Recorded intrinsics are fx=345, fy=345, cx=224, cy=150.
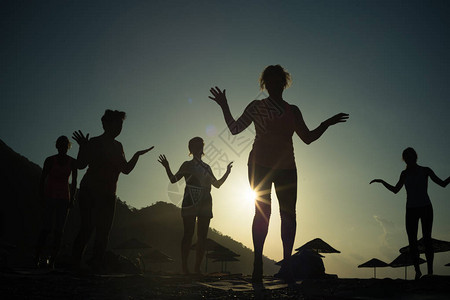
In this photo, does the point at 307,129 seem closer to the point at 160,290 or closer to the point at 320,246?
the point at 160,290

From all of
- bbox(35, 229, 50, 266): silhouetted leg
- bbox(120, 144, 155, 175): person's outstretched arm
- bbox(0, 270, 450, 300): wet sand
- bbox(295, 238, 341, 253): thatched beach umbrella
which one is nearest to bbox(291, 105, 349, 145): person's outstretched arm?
bbox(0, 270, 450, 300): wet sand

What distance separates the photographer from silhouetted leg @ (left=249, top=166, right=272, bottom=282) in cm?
364

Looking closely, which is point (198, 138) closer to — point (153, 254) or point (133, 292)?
point (133, 292)

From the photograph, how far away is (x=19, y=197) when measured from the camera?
33469 millimetres

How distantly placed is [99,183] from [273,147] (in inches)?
86.1

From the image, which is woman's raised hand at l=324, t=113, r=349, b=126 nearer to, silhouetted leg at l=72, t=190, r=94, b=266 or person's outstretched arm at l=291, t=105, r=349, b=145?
person's outstretched arm at l=291, t=105, r=349, b=145

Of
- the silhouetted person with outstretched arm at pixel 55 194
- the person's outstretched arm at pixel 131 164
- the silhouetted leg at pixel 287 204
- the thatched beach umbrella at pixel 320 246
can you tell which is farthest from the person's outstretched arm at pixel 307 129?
the thatched beach umbrella at pixel 320 246

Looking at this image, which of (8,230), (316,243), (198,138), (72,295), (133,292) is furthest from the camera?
(8,230)

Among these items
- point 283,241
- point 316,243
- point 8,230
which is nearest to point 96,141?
point 283,241

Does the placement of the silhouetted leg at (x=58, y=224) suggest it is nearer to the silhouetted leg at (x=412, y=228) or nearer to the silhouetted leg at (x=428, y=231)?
the silhouetted leg at (x=412, y=228)

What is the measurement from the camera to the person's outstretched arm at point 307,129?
13.3 feet

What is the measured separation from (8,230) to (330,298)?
35.6 meters

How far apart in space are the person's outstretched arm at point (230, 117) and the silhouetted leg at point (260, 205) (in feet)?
1.60

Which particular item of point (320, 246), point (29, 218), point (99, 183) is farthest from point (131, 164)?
point (29, 218)
